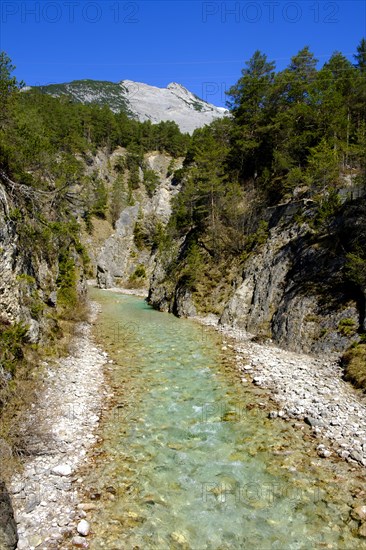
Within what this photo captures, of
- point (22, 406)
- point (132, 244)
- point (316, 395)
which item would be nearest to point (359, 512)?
point (316, 395)

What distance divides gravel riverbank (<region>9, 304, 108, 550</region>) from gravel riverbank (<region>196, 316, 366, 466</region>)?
679 centimetres

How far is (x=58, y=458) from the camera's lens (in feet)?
28.4

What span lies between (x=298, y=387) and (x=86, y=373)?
31.7 feet

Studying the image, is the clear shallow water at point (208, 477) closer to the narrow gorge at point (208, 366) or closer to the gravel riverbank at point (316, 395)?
the narrow gorge at point (208, 366)

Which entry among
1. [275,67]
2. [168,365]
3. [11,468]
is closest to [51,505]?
[11,468]

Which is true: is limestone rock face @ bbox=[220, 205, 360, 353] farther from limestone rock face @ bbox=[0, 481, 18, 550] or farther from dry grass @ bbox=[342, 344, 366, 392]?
limestone rock face @ bbox=[0, 481, 18, 550]

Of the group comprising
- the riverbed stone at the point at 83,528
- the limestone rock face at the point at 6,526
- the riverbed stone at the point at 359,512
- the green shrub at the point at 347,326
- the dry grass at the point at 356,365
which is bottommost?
the riverbed stone at the point at 83,528

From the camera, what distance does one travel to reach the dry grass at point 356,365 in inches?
501

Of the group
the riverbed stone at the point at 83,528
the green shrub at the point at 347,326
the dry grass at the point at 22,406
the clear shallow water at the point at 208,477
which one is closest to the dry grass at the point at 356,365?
the green shrub at the point at 347,326

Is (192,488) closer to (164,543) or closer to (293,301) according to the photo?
(164,543)

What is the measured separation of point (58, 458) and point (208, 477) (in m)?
4.25

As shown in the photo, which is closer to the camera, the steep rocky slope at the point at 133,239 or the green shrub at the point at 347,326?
the green shrub at the point at 347,326

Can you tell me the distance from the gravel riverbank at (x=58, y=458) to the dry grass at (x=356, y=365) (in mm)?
10477

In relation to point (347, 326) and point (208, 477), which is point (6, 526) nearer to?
point (208, 477)
